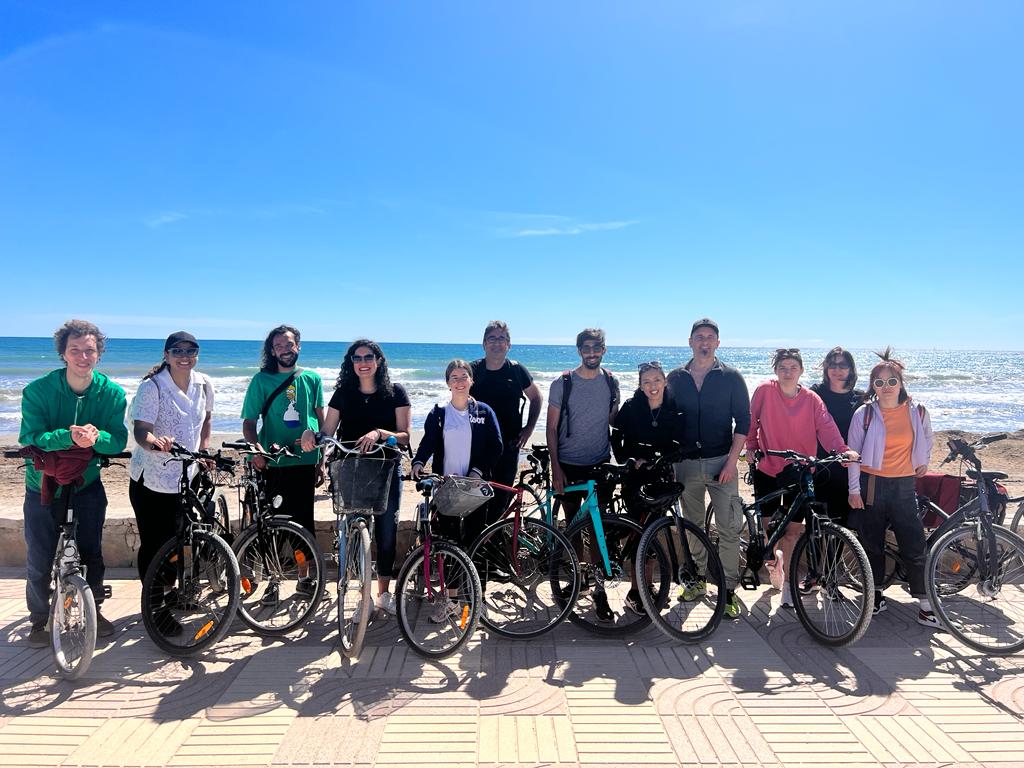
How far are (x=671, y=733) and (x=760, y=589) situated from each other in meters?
2.11

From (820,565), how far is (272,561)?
3.58m

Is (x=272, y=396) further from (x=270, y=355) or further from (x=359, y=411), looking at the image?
(x=359, y=411)

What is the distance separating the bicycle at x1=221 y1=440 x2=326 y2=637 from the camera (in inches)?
147

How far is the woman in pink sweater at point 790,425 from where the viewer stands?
4.34m

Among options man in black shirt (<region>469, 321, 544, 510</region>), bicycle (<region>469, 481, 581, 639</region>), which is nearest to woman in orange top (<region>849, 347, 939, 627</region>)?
bicycle (<region>469, 481, 581, 639</region>)

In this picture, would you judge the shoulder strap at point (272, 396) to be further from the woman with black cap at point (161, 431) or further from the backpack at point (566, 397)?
the backpack at point (566, 397)

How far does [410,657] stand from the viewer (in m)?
3.43

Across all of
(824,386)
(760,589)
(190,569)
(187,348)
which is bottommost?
(760,589)

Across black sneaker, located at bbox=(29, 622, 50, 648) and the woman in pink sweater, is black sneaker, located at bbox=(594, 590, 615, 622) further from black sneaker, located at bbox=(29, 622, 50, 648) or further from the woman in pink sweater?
black sneaker, located at bbox=(29, 622, 50, 648)

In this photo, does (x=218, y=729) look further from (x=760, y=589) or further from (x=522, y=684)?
(x=760, y=589)

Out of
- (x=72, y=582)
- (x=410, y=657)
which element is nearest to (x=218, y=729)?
(x=410, y=657)

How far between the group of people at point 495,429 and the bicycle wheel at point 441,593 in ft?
1.55

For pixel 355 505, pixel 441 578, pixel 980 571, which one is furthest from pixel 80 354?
pixel 980 571

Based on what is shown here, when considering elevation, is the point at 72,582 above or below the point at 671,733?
above
